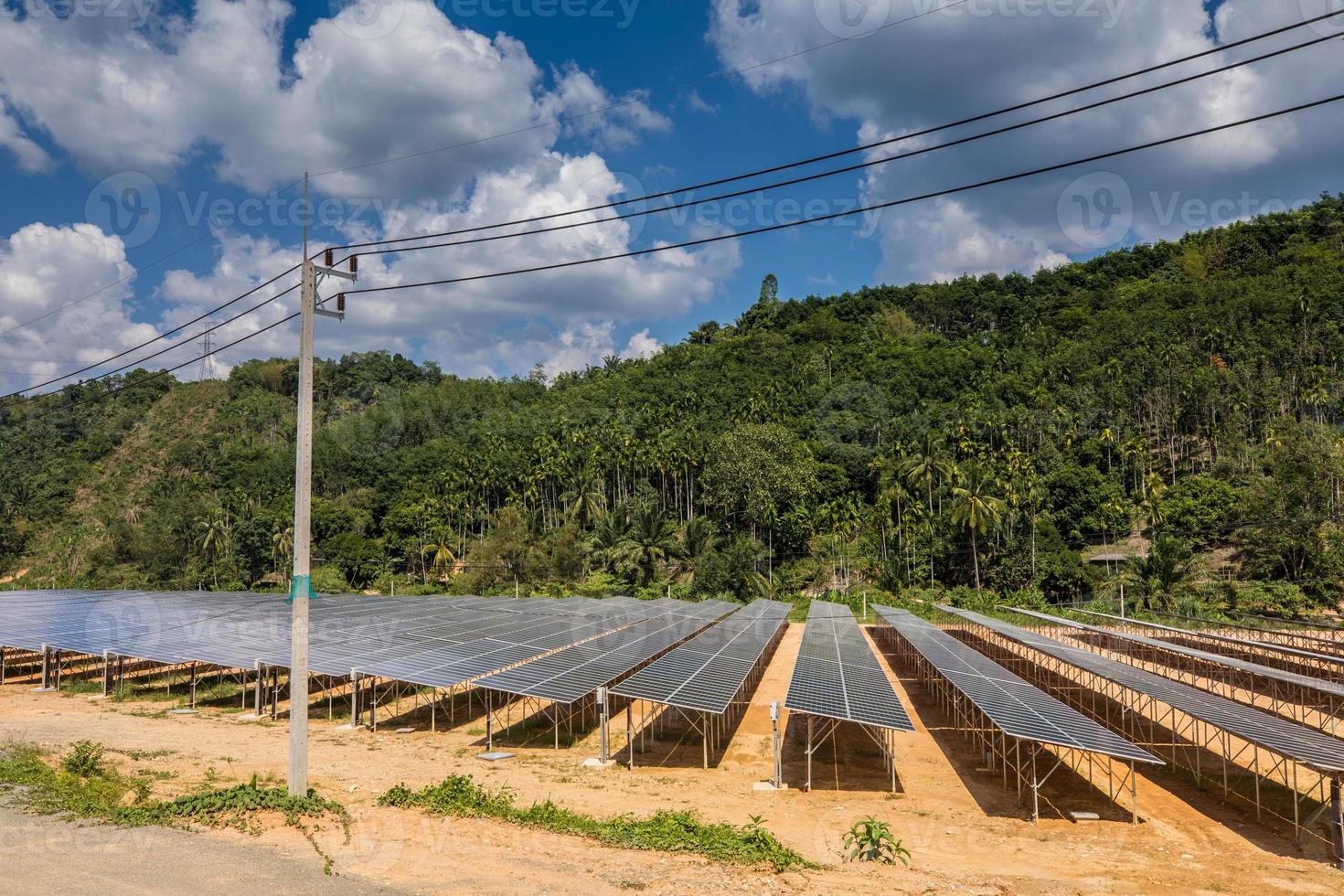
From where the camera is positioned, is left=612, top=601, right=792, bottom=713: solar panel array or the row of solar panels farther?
left=612, top=601, right=792, bottom=713: solar panel array

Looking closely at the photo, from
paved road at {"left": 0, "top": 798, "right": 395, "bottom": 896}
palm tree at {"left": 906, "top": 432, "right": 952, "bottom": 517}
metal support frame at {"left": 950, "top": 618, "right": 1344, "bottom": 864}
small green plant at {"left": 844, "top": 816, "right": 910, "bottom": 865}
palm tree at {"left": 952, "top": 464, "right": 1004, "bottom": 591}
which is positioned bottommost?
metal support frame at {"left": 950, "top": 618, "right": 1344, "bottom": 864}

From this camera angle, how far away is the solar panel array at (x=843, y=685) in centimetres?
1439

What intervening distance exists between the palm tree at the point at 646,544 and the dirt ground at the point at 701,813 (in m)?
29.9

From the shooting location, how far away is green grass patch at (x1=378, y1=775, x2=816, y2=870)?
9953mm

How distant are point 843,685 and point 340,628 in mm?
18551

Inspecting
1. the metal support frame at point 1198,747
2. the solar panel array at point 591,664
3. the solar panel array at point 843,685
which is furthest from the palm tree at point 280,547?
the metal support frame at point 1198,747

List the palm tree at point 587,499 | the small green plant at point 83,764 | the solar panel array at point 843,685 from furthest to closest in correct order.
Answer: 1. the palm tree at point 587,499
2. the solar panel array at point 843,685
3. the small green plant at point 83,764

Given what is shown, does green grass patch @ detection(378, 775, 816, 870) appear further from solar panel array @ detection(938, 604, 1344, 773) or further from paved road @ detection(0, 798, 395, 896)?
solar panel array @ detection(938, 604, 1344, 773)

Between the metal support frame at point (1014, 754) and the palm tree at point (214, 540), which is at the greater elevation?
the palm tree at point (214, 540)

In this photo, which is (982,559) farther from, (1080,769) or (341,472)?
(341,472)

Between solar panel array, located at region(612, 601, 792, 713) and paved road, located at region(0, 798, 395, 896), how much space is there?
316 inches

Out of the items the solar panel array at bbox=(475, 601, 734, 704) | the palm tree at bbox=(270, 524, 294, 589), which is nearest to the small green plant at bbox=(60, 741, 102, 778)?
the solar panel array at bbox=(475, 601, 734, 704)

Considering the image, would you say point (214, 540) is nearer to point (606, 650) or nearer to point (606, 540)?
point (606, 540)

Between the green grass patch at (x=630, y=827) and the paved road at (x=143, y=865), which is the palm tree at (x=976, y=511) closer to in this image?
the green grass patch at (x=630, y=827)
